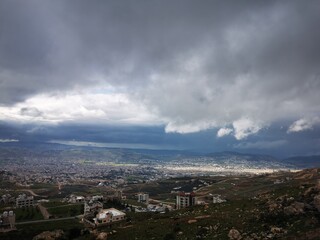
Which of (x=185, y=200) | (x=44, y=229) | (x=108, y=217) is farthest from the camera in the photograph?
(x=185, y=200)

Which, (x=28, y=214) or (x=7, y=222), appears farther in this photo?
(x=28, y=214)

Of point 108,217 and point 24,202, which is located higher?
point 108,217

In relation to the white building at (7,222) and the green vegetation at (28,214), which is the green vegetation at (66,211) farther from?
the white building at (7,222)

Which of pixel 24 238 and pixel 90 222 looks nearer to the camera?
pixel 24 238

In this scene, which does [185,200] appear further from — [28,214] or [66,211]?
[28,214]

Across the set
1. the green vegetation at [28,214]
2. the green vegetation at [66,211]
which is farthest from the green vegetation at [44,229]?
the green vegetation at [28,214]

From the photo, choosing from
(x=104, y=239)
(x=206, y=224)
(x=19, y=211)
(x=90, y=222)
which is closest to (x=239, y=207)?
(x=206, y=224)

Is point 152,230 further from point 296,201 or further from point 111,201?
point 111,201

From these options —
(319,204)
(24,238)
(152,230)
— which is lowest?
(24,238)

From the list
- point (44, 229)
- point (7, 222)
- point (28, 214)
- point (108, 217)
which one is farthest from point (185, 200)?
point (7, 222)

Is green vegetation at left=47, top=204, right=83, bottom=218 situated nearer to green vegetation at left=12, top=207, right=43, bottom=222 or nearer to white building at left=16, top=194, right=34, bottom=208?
green vegetation at left=12, top=207, right=43, bottom=222

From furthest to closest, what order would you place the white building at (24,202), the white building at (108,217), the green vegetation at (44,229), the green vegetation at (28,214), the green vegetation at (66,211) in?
the white building at (24,202)
the green vegetation at (66,211)
the green vegetation at (28,214)
the white building at (108,217)
the green vegetation at (44,229)
